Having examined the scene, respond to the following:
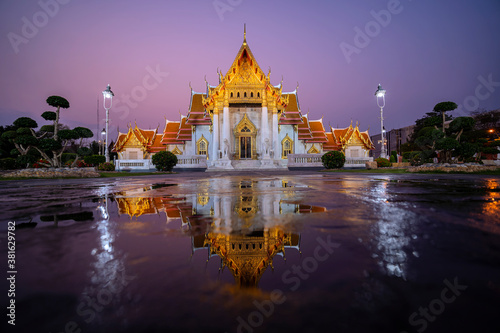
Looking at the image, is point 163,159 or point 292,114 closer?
point 163,159

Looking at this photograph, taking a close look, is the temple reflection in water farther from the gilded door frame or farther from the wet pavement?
the gilded door frame

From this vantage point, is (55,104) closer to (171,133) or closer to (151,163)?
(151,163)

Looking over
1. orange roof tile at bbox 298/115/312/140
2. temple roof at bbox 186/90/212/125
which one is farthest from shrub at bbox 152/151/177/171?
orange roof tile at bbox 298/115/312/140

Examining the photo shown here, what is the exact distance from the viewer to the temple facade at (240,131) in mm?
27375

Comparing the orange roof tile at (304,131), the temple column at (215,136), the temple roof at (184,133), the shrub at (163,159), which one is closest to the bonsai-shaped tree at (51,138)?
the shrub at (163,159)

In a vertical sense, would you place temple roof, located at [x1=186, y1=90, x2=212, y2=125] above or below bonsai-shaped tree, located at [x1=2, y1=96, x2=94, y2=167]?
above

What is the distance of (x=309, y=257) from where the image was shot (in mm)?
1477

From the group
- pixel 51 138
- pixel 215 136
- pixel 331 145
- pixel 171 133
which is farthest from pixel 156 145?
pixel 331 145

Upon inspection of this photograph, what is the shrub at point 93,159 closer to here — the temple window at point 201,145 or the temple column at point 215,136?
the temple window at point 201,145

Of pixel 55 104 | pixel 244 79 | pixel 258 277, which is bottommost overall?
pixel 258 277

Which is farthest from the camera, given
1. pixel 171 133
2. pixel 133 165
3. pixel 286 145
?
pixel 171 133

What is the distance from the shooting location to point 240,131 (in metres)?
29.9

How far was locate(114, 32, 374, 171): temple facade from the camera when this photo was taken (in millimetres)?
27375

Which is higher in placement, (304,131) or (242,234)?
(304,131)
